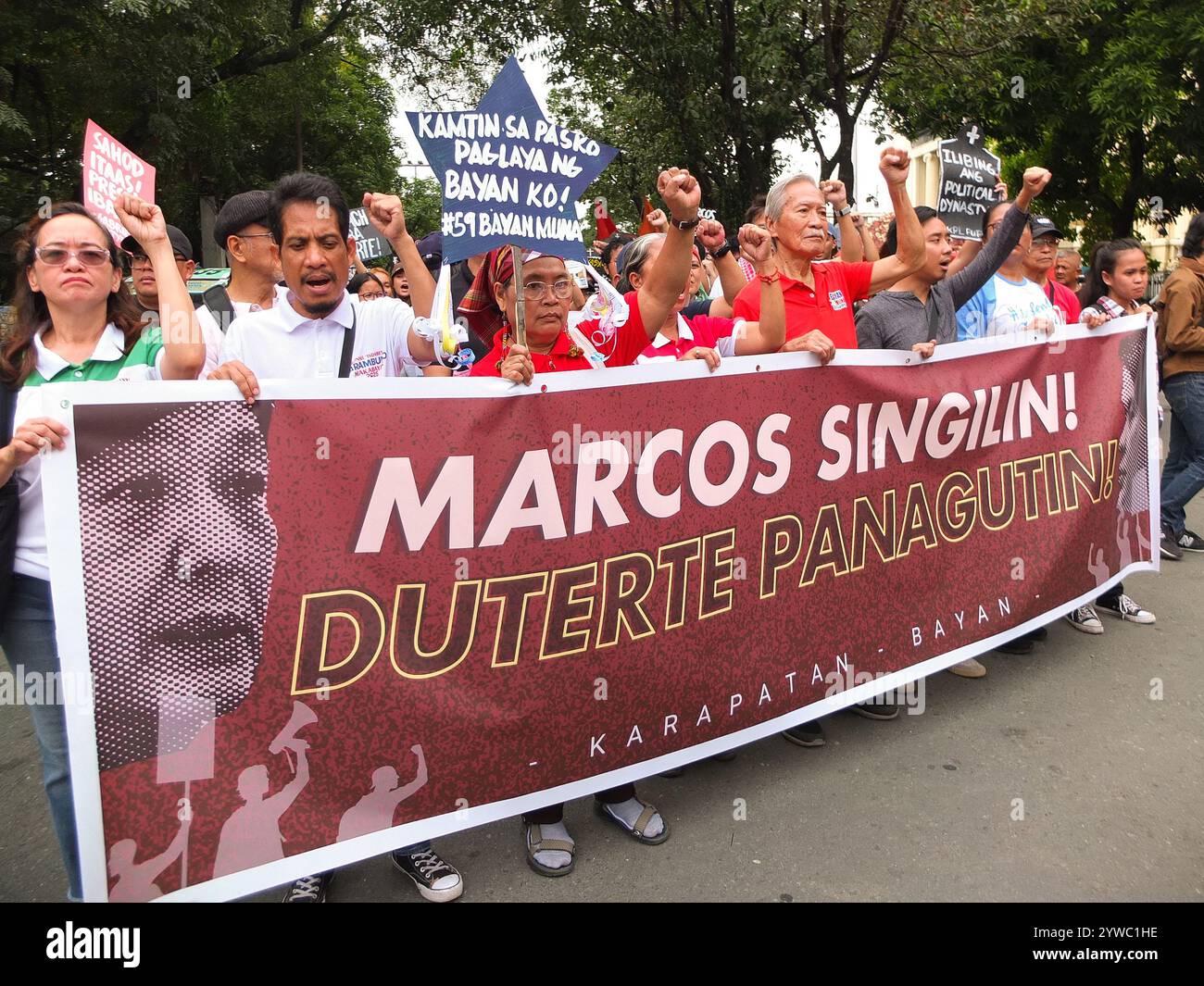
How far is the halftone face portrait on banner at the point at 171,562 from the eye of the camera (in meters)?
2.28

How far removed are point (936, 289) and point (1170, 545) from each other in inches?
120

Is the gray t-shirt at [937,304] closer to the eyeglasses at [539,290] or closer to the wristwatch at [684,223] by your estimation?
the wristwatch at [684,223]

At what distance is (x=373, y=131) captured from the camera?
2750cm

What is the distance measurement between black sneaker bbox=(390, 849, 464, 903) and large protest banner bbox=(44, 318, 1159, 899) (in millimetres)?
262

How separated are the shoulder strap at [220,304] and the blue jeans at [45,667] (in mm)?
1789

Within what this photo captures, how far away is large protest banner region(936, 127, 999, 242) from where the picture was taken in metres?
4.30

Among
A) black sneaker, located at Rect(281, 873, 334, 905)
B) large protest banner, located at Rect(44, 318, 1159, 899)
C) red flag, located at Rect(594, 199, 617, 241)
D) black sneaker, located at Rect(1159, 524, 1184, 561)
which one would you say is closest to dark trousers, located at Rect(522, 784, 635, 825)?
large protest banner, located at Rect(44, 318, 1159, 899)

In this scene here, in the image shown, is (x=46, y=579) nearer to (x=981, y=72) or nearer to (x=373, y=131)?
(x=981, y=72)

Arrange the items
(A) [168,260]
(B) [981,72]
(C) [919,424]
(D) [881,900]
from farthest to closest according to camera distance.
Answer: (B) [981,72]
(C) [919,424]
(D) [881,900]
(A) [168,260]

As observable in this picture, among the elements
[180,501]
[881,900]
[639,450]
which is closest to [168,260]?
[180,501]

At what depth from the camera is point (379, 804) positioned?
2613 millimetres

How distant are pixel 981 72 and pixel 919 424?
11060 mm

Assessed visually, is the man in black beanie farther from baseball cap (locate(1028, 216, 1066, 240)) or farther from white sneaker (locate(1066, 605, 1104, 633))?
white sneaker (locate(1066, 605, 1104, 633))

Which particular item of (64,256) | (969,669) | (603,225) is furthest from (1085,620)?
(603,225)
